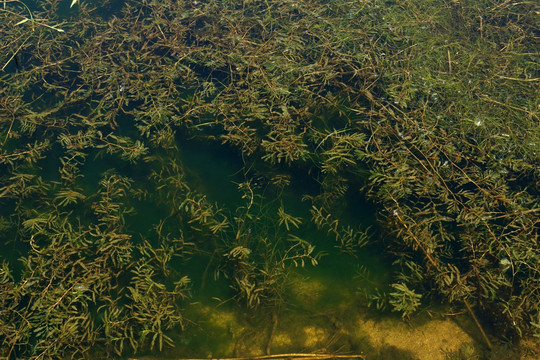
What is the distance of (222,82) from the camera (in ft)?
15.6

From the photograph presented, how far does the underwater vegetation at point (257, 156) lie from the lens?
3139 mm

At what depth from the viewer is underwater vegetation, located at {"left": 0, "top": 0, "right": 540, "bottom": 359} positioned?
3.14 metres

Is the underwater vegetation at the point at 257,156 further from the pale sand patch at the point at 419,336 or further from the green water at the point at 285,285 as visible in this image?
the pale sand patch at the point at 419,336

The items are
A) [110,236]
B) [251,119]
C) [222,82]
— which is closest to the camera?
[110,236]

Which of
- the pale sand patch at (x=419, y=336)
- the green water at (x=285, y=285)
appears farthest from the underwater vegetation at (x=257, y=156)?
the pale sand patch at (x=419, y=336)

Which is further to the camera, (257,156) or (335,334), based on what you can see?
(257,156)

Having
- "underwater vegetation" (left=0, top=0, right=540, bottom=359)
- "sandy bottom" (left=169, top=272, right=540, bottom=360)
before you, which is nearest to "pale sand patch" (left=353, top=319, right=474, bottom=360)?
"sandy bottom" (left=169, top=272, right=540, bottom=360)

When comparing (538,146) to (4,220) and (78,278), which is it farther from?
(4,220)

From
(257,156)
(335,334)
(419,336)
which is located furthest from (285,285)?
(257,156)

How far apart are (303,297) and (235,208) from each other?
1115mm

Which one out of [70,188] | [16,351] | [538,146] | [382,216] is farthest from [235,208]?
[538,146]

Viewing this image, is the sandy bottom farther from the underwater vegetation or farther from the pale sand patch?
the underwater vegetation

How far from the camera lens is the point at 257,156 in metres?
4.07

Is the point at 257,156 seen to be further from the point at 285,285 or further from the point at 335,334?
the point at 335,334
